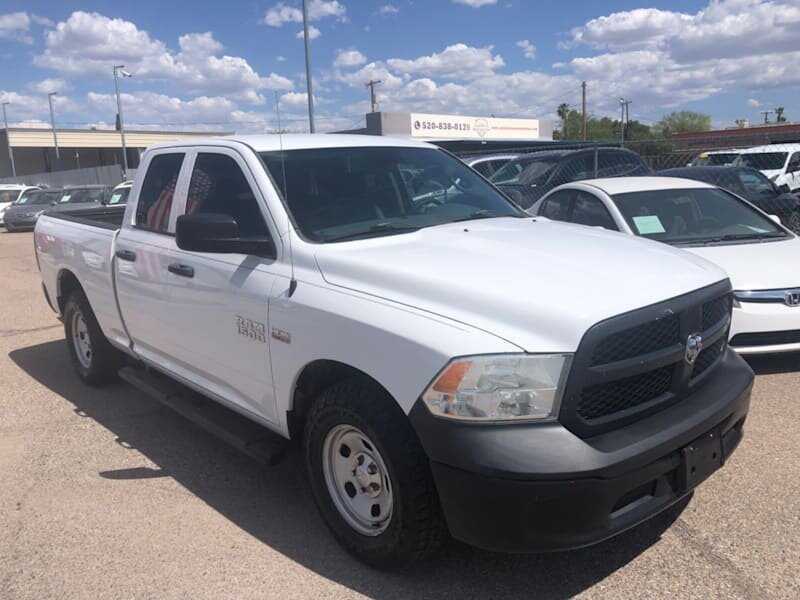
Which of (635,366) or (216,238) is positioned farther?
(216,238)

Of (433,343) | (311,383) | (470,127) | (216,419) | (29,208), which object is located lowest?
(216,419)

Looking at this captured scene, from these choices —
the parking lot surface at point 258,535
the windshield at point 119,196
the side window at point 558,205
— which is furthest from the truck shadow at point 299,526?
the windshield at point 119,196

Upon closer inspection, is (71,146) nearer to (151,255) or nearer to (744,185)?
(744,185)

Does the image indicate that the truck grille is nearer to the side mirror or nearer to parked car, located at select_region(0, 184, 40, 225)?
the side mirror

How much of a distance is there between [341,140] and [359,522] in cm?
232

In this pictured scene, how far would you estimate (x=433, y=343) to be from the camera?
8.75 feet

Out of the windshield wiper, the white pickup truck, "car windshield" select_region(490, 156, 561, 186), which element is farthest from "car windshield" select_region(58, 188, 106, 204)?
the windshield wiper

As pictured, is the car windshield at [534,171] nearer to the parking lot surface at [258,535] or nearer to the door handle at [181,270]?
the parking lot surface at [258,535]

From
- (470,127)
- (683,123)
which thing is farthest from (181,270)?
(683,123)

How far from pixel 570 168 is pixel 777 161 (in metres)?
12.0

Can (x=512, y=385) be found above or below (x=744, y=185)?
below

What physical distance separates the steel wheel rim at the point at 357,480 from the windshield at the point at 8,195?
30.5 metres

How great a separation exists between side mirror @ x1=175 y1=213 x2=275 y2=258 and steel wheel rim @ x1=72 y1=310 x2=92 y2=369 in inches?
113

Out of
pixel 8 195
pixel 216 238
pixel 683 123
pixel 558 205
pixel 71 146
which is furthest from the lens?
pixel 683 123
